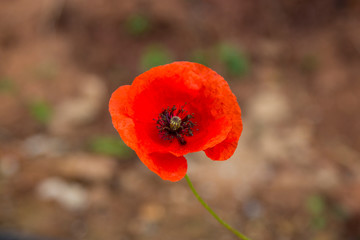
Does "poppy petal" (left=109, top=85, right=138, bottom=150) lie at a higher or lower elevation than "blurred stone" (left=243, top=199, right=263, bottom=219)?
lower

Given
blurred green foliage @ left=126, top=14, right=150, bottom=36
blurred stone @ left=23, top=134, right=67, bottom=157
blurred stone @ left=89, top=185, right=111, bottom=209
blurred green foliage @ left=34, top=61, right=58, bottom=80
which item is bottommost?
blurred stone @ left=89, top=185, right=111, bottom=209

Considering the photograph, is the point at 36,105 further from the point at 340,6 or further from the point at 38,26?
the point at 340,6

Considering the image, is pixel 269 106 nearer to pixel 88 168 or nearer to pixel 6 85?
pixel 88 168

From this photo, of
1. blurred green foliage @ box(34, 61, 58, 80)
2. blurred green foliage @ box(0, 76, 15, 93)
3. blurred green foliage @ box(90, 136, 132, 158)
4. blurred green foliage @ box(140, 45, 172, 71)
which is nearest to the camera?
blurred green foliage @ box(90, 136, 132, 158)

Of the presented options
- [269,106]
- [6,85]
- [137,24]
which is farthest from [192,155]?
[6,85]

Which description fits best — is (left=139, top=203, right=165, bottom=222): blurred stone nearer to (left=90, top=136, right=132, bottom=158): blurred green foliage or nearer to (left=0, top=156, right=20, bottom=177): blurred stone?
(left=90, top=136, right=132, bottom=158): blurred green foliage

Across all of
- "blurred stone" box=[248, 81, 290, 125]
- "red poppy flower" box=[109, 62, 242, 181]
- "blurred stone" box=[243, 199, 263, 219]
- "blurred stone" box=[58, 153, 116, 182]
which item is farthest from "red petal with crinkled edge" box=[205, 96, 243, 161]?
"blurred stone" box=[248, 81, 290, 125]
